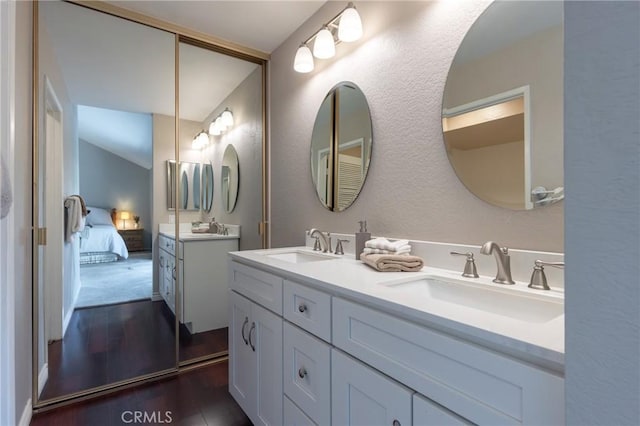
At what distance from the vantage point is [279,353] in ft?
4.30

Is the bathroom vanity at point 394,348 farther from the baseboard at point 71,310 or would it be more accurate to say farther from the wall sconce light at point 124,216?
the baseboard at point 71,310

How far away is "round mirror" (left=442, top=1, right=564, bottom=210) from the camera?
0.97 meters

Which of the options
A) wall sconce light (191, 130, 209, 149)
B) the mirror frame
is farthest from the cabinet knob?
wall sconce light (191, 130, 209, 149)

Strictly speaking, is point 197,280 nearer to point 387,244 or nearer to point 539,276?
point 387,244

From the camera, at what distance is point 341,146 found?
1.86m

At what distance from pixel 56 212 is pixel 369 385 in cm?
212

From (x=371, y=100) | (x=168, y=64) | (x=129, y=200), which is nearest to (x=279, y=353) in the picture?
(x=371, y=100)

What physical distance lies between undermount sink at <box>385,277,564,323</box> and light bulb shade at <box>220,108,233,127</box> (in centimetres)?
212

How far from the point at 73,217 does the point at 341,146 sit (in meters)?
1.78

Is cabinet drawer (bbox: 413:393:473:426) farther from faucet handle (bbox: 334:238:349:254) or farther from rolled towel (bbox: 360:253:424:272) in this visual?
faucet handle (bbox: 334:238:349:254)

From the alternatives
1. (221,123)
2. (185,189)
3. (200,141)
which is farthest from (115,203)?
(221,123)

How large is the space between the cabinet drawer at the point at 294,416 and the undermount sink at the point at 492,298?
607 millimetres

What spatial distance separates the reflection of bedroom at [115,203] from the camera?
6.71 ft

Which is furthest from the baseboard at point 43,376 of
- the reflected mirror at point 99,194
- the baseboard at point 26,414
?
the baseboard at point 26,414
